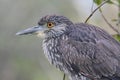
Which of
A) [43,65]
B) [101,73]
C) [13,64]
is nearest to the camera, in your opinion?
[101,73]

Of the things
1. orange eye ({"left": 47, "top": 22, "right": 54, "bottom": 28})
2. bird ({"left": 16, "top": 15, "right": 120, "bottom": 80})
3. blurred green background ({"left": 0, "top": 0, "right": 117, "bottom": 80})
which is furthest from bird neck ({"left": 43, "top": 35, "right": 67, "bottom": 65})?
blurred green background ({"left": 0, "top": 0, "right": 117, "bottom": 80})

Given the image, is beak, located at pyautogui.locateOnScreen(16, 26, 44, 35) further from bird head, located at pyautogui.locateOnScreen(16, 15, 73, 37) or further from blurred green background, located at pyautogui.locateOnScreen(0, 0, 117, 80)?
blurred green background, located at pyautogui.locateOnScreen(0, 0, 117, 80)

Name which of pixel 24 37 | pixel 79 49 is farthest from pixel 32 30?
pixel 24 37

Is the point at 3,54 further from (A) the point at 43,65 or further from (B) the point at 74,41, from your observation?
(B) the point at 74,41

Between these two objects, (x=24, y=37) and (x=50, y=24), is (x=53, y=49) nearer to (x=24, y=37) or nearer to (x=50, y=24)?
(x=50, y=24)

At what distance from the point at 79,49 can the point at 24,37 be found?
6397 millimetres

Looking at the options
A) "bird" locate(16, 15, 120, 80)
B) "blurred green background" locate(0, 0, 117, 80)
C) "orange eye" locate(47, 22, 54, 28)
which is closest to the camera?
"bird" locate(16, 15, 120, 80)

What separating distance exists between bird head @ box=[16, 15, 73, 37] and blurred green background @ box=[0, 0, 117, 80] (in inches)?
185

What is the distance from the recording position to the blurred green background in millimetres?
14631

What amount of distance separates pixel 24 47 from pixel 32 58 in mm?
254

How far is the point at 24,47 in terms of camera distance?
15.2m

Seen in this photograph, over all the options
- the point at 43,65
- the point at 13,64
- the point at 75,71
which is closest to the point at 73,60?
the point at 75,71

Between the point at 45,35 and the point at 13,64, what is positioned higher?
the point at 45,35

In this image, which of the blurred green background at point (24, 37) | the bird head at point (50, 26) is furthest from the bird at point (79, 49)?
the blurred green background at point (24, 37)
